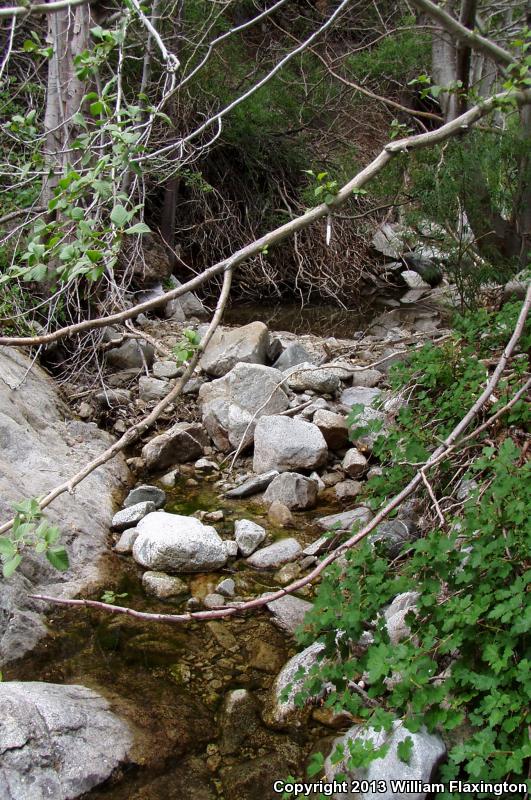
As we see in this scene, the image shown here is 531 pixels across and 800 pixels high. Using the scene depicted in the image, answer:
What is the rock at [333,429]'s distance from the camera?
13.8ft

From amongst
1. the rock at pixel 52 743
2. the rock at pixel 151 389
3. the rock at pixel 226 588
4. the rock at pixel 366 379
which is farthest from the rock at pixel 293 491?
the rock at pixel 52 743

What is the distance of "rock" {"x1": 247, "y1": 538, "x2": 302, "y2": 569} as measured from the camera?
10.6 ft

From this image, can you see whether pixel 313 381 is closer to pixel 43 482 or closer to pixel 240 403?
pixel 240 403

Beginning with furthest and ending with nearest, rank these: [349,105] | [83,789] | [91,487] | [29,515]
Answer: [349,105] → [91,487] → [83,789] → [29,515]

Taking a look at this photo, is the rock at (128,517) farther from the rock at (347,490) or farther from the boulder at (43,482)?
Result: the rock at (347,490)

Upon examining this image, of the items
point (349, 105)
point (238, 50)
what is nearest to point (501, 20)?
point (349, 105)

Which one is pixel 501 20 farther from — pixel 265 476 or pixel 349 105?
pixel 265 476

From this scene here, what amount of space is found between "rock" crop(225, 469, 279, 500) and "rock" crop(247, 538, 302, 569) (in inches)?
21.9

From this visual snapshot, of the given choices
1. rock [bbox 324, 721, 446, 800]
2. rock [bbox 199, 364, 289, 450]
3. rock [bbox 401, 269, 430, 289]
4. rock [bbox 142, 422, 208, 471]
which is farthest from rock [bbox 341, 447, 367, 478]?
rock [bbox 401, 269, 430, 289]

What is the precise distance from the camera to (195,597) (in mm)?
3006

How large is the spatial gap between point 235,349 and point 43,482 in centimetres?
200

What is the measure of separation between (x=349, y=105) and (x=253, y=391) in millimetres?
5022

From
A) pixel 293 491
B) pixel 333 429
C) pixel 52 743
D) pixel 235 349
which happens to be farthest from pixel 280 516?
pixel 52 743

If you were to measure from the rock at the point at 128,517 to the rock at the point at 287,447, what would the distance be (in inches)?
32.4
